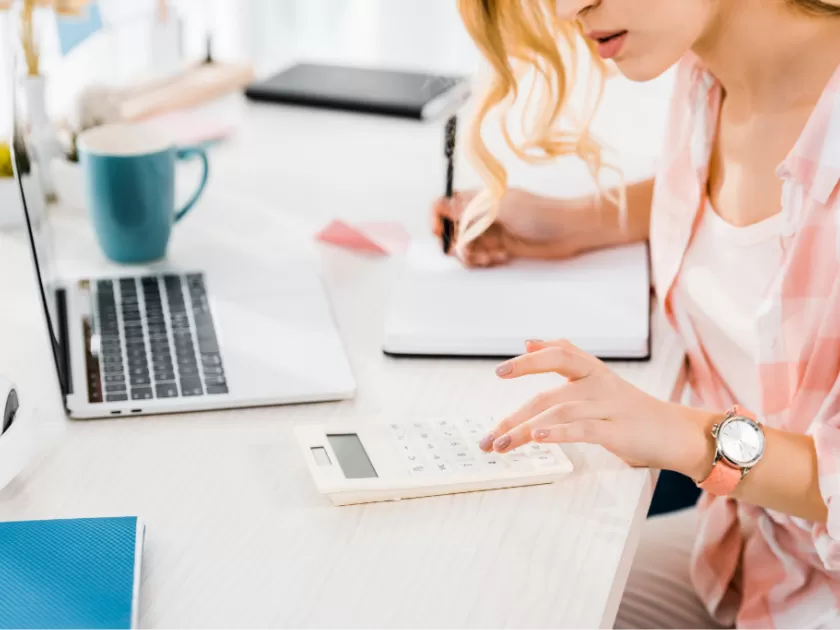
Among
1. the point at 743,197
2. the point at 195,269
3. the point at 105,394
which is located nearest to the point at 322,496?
the point at 105,394

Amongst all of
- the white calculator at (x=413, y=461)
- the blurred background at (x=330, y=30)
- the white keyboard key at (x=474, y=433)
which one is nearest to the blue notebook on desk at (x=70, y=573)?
the white calculator at (x=413, y=461)

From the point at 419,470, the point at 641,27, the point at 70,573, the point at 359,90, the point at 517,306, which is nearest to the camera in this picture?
the point at 70,573

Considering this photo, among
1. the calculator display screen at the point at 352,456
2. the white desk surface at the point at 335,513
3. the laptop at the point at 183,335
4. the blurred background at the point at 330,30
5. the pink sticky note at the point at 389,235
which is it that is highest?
the calculator display screen at the point at 352,456

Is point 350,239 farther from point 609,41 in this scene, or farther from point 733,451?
point 733,451

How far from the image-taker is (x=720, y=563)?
2.90 feet

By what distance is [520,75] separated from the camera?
1.04 meters

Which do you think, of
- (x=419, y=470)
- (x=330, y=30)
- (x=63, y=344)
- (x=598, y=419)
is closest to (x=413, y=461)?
(x=419, y=470)

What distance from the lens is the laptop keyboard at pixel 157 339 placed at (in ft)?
2.48

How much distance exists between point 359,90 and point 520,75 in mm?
453

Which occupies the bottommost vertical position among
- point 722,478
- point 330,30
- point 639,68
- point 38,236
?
point 330,30

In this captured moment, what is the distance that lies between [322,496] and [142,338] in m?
0.26

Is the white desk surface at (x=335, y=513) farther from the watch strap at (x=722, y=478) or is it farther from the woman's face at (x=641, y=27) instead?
the woman's face at (x=641, y=27)

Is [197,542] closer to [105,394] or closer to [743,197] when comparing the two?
[105,394]

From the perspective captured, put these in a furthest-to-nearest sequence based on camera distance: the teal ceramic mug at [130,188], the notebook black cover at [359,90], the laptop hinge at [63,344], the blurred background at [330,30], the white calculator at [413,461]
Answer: the blurred background at [330,30] → the notebook black cover at [359,90] → the teal ceramic mug at [130,188] → the laptop hinge at [63,344] → the white calculator at [413,461]
